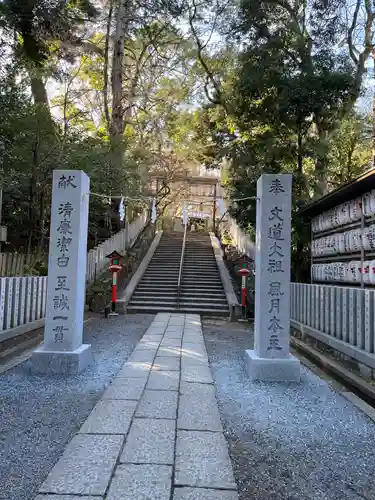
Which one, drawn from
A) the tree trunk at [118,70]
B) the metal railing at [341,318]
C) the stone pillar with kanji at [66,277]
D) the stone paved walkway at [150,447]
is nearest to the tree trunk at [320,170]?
the metal railing at [341,318]

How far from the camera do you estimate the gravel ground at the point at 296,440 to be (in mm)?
2627

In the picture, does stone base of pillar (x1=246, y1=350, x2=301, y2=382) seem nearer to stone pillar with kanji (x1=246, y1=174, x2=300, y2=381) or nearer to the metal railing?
stone pillar with kanji (x1=246, y1=174, x2=300, y2=381)

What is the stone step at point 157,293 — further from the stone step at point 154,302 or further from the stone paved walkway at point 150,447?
the stone paved walkway at point 150,447

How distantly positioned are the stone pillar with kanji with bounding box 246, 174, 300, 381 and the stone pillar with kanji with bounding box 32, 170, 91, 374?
8.22ft

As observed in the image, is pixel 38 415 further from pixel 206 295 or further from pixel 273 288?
pixel 206 295

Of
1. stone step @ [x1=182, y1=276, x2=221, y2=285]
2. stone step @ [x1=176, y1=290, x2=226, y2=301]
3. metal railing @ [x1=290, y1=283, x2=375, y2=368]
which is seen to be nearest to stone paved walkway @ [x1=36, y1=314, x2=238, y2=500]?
metal railing @ [x1=290, y1=283, x2=375, y2=368]

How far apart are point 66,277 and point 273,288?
9.54 ft

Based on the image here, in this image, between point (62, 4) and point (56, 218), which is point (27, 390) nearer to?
point (56, 218)

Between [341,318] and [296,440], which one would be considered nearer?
[296,440]

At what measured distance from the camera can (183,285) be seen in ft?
46.2

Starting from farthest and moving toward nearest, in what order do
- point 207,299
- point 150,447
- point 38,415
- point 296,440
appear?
point 207,299 → point 38,415 → point 296,440 → point 150,447

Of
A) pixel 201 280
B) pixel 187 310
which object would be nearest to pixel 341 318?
pixel 187 310

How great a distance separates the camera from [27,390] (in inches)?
177

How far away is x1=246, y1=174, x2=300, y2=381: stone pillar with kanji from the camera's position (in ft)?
16.8
